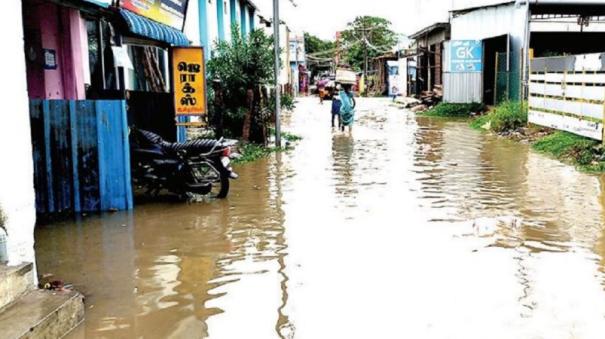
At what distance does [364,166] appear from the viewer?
41.1 ft

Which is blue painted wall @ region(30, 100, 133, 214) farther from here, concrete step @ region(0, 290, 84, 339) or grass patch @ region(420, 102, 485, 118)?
grass patch @ region(420, 102, 485, 118)

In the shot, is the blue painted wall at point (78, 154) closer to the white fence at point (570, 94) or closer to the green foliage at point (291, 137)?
the white fence at point (570, 94)

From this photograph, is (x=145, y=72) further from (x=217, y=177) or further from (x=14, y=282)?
(x=14, y=282)

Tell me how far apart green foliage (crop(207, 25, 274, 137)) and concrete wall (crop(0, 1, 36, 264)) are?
9.87 metres

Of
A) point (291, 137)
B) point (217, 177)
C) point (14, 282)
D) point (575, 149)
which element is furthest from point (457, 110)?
point (14, 282)

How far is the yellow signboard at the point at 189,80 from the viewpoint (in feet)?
39.5

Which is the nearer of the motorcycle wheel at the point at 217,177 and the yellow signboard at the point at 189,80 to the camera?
the motorcycle wheel at the point at 217,177

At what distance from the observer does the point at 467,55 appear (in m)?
26.7

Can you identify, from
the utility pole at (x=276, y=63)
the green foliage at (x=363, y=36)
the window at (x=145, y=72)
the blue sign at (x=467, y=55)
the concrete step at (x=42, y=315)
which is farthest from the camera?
the green foliage at (x=363, y=36)

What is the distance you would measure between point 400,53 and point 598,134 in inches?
1341

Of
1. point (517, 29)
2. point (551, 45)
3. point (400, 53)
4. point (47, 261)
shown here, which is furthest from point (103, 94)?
point (400, 53)

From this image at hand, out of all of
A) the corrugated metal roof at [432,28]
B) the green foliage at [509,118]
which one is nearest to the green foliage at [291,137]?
the green foliage at [509,118]

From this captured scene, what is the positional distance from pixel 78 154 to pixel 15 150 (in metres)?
3.38

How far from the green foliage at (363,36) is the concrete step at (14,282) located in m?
62.3
